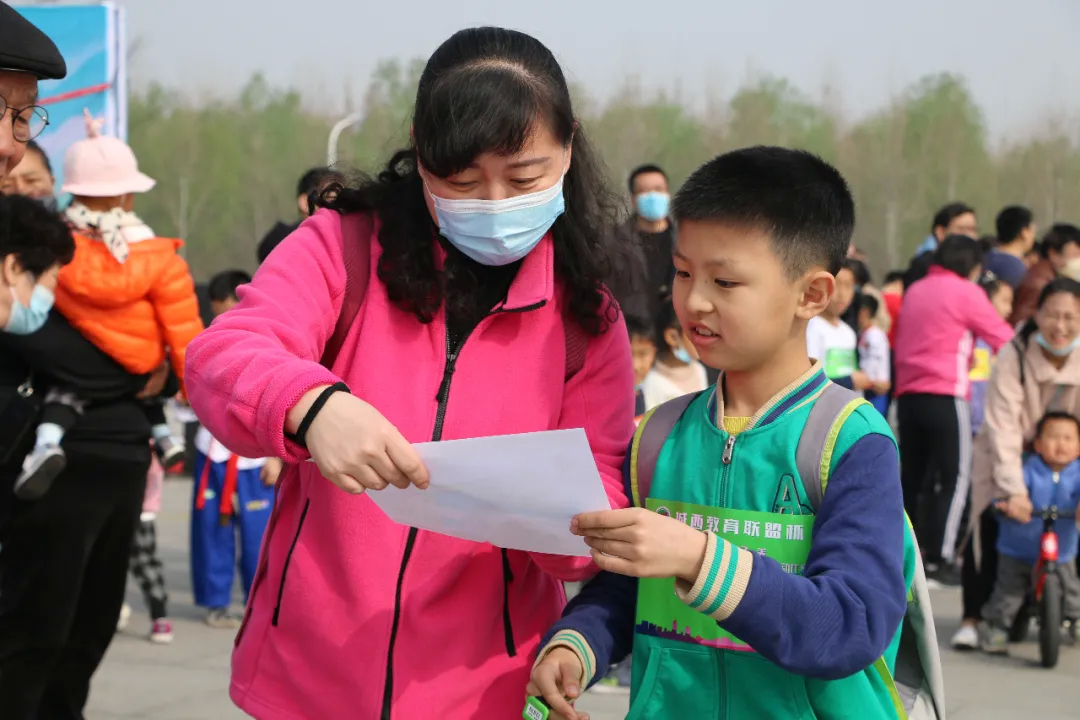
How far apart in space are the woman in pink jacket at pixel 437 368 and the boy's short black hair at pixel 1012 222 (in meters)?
8.80

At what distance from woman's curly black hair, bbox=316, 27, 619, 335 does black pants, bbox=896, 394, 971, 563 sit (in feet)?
20.5

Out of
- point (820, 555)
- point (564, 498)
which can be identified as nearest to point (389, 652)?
point (564, 498)

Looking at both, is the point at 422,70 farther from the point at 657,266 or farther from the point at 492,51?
the point at 657,266

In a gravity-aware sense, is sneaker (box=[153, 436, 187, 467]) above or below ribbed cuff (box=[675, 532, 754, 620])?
below

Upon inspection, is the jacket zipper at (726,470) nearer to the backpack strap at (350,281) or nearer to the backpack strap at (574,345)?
the backpack strap at (574,345)

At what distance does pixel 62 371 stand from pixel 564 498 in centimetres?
313

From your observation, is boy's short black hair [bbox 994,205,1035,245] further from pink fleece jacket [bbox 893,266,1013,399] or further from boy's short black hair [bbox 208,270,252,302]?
boy's short black hair [bbox 208,270,252,302]

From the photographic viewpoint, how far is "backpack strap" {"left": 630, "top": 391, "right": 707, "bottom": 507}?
2186mm

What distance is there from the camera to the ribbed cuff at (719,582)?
5.93 feet

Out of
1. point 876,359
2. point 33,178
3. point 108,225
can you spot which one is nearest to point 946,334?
point 876,359

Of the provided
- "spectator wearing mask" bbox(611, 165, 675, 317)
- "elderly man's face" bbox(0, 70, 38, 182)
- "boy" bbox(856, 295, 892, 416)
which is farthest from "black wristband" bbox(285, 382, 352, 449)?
"boy" bbox(856, 295, 892, 416)

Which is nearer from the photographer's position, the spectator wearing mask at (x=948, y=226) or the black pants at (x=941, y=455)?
the black pants at (x=941, y=455)

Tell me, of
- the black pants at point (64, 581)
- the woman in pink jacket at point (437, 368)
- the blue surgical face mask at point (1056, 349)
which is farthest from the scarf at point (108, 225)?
the blue surgical face mask at point (1056, 349)

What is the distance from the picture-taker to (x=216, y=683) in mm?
5992
